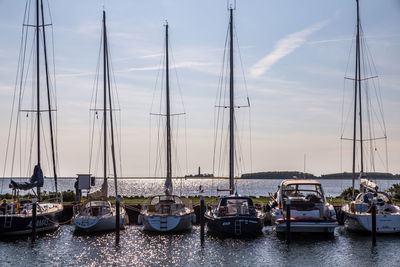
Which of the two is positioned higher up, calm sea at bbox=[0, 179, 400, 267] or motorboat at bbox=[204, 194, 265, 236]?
motorboat at bbox=[204, 194, 265, 236]

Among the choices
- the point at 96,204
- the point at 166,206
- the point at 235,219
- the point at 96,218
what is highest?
the point at 96,204

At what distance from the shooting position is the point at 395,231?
106 feet

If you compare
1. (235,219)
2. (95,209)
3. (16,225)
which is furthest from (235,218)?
(16,225)

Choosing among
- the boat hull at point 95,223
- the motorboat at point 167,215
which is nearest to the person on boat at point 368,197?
the motorboat at point 167,215

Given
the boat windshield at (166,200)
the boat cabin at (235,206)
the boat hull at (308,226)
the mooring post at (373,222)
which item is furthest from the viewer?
the boat windshield at (166,200)

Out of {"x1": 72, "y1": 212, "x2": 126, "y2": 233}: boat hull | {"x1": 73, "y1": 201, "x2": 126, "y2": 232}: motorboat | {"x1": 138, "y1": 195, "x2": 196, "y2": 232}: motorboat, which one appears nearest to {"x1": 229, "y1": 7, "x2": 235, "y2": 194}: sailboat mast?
{"x1": 138, "y1": 195, "x2": 196, "y2": 232}: motorboat

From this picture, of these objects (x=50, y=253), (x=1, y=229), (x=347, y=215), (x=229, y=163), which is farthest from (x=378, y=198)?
(x=1, y=229)

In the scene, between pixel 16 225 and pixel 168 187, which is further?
pixel 168 187

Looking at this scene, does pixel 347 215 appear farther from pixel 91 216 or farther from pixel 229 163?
pixel 91 216

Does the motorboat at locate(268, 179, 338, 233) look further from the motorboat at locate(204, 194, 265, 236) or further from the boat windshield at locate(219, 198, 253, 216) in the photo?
the boat windshield at locate(219, 198, 253, 216)

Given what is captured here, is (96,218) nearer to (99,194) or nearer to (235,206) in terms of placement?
(99,194)

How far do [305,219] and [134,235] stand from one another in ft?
34.6

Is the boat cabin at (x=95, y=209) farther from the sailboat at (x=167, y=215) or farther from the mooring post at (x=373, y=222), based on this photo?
the mooring post at (x=373, y=222)

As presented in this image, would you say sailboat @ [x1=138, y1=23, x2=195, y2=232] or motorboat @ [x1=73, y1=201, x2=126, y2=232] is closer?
sailboat @ [x1=138, y1=23, x2=195, y2=232]
